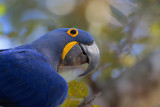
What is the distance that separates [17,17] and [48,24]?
4.12 ft

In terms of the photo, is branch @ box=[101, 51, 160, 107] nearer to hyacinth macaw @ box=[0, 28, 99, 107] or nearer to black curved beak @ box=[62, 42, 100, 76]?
black curved beak @ box=[62, 42, 100, 76]

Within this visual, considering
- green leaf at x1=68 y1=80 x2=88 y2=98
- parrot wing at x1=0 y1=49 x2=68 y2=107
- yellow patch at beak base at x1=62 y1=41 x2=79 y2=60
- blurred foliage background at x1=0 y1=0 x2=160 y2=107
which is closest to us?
parrot wing at x1=0 y1=49 x2=68 y2=107

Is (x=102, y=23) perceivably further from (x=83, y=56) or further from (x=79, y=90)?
(x=79, y=90)

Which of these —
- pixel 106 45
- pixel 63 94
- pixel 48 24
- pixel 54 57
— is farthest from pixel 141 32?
pixel 63 94

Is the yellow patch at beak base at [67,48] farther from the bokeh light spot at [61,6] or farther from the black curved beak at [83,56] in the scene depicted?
the bokeh light spot at [61,6]

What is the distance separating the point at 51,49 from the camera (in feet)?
10.4

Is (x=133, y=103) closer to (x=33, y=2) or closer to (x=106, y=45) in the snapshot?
(x=106, y=45)

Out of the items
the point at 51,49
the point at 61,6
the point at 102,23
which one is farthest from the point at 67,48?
the point at 61,6

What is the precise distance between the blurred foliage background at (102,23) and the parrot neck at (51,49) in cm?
191

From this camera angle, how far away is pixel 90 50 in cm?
317

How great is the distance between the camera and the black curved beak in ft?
10.3

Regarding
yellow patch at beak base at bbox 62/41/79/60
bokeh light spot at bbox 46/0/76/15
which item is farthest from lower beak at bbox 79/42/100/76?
bokeh light spot at bbox 46/0/76/15

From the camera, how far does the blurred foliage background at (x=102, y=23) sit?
549 centimetres

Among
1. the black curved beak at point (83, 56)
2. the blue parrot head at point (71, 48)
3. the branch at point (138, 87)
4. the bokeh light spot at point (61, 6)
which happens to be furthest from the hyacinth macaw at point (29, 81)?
the bokeh light spot at point (61, 6)
